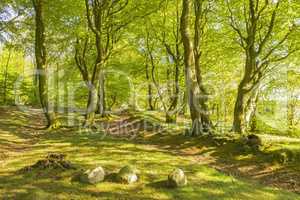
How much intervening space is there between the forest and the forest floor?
46 mm

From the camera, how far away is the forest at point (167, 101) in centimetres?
800

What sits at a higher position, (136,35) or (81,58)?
(136,35)

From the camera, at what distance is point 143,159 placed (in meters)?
10.5

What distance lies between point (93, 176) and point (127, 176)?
2.91 ft

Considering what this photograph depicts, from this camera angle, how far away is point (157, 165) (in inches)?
382

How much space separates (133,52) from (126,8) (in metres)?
12.4

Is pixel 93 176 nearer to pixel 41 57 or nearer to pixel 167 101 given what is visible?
pixel 41 57

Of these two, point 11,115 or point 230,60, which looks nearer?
point 11,115

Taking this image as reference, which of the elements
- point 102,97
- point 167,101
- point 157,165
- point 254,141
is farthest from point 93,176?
point 167,101

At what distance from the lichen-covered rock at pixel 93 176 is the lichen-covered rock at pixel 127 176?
474mm

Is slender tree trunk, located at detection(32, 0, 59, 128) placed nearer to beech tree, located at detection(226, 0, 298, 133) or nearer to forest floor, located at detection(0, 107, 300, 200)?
forest floor, located at detection(0, 107, 300, 200)

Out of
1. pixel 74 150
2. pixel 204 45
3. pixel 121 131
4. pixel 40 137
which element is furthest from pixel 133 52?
pixel 74 150

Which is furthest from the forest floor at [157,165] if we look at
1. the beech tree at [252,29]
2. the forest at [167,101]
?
the beech tree at [252,29]

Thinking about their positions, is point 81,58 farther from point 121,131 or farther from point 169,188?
point 169,188
